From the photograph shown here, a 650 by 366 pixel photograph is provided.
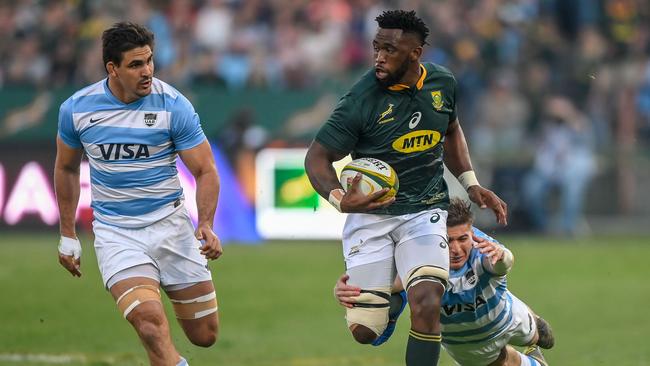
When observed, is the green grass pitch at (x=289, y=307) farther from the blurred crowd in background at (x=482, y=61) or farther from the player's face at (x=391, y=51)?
the player's face at (x=391, y=51)

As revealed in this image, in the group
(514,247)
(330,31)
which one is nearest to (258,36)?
(330,31)

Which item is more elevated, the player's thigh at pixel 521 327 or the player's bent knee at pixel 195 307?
the player's bent knee at pixel 195 307

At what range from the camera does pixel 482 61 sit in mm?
24250

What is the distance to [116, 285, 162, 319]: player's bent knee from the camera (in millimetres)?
8750

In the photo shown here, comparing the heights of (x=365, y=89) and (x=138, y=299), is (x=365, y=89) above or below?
above

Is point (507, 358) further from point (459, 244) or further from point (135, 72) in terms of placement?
point (135, 72)

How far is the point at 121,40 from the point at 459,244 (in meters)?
2.79

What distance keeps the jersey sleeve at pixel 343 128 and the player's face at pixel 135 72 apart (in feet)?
4.15

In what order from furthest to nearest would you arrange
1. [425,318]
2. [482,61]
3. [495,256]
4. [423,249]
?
[482,61]
[423,249]
[495,256]
[425,318]

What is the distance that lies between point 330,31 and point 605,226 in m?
6.25

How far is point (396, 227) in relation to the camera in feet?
30.7

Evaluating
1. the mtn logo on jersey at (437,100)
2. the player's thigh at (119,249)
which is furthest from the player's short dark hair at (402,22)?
the player's thigh at (119,249)

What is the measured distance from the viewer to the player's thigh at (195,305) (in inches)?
371

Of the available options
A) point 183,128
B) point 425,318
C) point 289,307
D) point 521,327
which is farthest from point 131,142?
point 289,307
